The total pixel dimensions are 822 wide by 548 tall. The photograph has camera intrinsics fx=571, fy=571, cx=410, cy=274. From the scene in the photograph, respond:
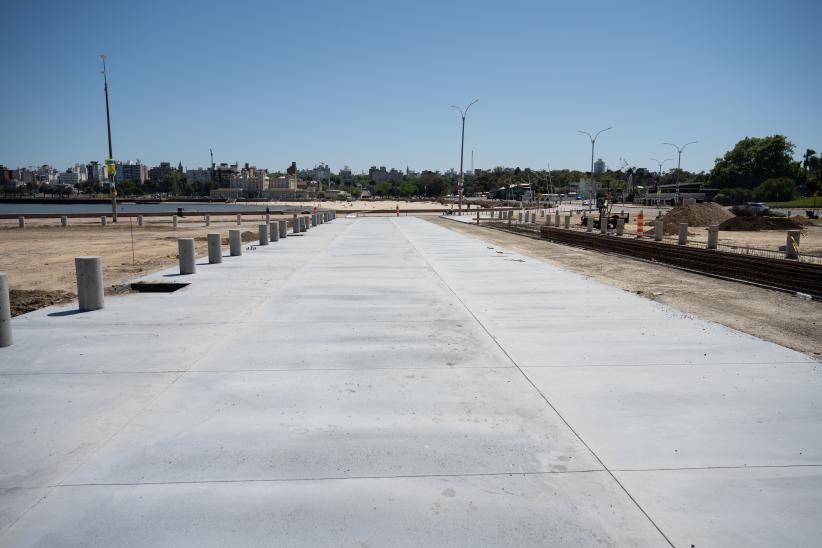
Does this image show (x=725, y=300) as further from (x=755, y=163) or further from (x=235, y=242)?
(x=755, y=163)

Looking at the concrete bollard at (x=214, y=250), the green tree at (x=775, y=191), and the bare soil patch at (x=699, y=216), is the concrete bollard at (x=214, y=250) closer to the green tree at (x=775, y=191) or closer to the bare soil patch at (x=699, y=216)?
the bare soil patch at (x=699, y=216)

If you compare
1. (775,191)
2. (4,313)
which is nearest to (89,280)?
(4,313)

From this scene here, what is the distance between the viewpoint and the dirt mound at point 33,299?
33.6ft

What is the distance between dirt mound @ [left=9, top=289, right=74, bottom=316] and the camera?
33.6 feet

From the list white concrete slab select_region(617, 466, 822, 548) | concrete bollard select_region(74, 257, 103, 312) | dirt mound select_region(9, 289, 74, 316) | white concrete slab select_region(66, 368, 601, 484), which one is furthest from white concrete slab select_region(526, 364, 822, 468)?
dirt mound select_region(9, 289, 74, 316)

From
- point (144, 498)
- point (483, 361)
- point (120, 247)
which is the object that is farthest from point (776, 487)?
point (120, 247)

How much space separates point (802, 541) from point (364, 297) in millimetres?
7784

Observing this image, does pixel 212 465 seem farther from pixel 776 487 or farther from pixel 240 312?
pixel 240 312

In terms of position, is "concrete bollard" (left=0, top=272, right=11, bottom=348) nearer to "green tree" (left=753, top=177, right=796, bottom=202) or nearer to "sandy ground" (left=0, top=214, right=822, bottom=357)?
"sandy ground" (left=0, top=214, right=822, bottom=357)

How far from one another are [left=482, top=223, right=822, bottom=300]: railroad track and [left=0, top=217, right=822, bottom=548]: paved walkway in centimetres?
715

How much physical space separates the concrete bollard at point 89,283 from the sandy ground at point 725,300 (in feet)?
32.5

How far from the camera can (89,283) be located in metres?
8.92

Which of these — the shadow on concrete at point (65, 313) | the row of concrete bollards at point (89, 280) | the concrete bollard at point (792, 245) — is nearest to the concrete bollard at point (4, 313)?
the row of concrete bollards at point (89, 280)

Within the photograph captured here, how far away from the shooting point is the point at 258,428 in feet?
14.7
